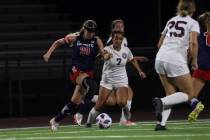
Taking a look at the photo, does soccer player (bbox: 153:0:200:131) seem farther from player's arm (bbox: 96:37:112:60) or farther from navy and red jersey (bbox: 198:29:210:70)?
navy and red jersey (bbox: 198:29:210:70)

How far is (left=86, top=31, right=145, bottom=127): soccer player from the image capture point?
611 inches

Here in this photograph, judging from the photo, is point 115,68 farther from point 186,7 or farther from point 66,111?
point 186,7

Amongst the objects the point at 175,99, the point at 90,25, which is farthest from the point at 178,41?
the point at 90,25

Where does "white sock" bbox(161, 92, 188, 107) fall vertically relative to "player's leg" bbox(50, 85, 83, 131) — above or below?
above

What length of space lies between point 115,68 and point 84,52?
0.69m

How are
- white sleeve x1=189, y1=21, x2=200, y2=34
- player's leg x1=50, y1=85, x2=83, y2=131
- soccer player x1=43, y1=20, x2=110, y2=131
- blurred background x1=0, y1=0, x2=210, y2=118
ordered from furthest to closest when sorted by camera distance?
1. blurred background x1=0, y1=0, x2=210, y2=118
2. soccer player x1=43, y1=20, x2=110, y2=131
3. player's leg x1=50, y1=85, x2=83, y2=131
4. white sleeve x1=189, y1=21, x2=200, y2=34

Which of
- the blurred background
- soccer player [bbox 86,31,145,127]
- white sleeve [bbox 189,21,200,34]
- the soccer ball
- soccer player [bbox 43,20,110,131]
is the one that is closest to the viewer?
white sleeve [bbox 189,21,200,34]

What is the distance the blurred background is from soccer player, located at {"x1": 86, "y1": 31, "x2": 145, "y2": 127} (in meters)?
6.54

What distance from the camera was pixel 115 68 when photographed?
15789 millimetres

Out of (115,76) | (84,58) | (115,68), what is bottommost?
(115,76)

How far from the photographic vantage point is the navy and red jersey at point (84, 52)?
15.6m

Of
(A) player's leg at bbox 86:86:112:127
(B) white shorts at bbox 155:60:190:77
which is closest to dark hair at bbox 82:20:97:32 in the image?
(A) player's leg at bbox 86:86:112:127

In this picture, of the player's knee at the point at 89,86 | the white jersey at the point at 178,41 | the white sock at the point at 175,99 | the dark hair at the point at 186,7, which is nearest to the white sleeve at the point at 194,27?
the white jersey at the point at 178,41

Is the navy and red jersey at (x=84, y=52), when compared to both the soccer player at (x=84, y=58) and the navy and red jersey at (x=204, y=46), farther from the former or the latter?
the navy and red jersey at (x=204, y=46)
